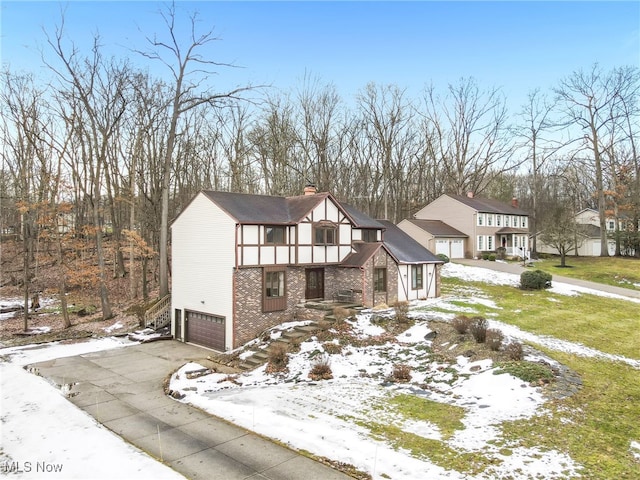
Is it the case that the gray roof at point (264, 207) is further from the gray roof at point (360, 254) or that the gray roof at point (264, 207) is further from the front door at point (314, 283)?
the front door at point (314, 283)

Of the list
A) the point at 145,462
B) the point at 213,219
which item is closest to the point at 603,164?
the point at 213,219

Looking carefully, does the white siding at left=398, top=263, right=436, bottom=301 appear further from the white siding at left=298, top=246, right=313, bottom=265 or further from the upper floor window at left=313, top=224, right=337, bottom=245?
the white siding at left=298, top=246, right=313, bottom=265

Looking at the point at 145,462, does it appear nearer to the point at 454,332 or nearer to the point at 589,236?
the point at 454,332

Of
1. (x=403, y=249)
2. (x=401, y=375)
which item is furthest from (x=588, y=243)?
(x=401, y=375)

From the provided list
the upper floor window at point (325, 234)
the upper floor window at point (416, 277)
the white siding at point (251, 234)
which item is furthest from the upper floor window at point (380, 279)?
the white siding at point (251, 234)

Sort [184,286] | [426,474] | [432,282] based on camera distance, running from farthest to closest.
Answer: [432,282] → [184,286] → [426,474]

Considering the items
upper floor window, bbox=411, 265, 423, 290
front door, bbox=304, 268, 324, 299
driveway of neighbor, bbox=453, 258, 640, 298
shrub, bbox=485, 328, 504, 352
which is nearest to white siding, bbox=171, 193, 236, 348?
front door, bbox=304, 268, 324, 299

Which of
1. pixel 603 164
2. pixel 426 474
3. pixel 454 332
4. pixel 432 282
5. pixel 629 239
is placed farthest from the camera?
pixel 603 164
